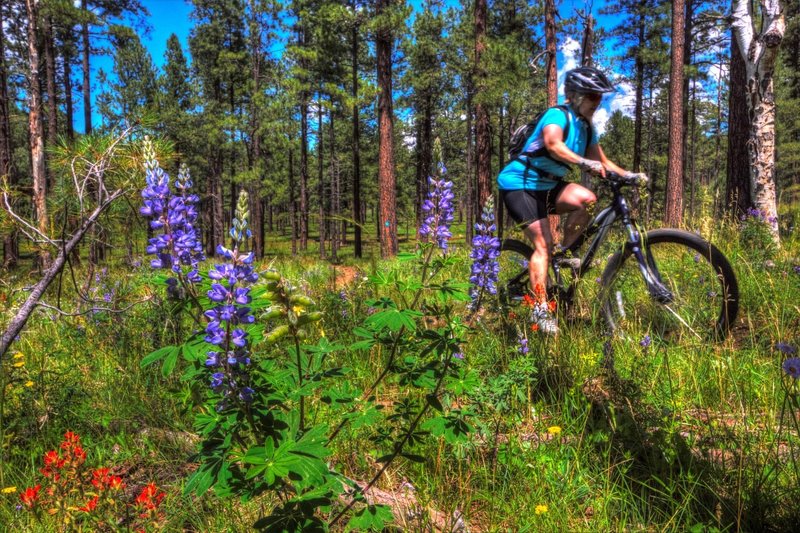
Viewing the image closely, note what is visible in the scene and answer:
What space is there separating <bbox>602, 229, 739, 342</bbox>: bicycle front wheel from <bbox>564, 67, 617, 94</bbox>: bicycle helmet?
1.08 metres

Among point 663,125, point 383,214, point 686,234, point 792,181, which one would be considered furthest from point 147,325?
point 792,181

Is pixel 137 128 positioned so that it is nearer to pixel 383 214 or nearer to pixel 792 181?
pixel 383 214

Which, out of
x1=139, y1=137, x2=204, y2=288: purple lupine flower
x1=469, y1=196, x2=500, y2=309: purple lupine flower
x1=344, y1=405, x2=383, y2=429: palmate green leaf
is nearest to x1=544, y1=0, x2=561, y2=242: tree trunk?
x1=469, y1=196, x2=500, y2=309: purple lupine flower

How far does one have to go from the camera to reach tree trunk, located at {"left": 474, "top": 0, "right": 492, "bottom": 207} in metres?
12.6

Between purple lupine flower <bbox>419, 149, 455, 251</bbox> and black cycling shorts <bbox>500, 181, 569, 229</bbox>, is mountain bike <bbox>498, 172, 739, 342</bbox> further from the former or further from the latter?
purple lupine flower <bbox>419, 149, 455, 251</bbox>

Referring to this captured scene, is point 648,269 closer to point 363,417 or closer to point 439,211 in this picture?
Answer: point 439,211

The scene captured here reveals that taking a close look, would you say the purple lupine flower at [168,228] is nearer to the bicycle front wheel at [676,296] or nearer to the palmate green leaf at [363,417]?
the palmate green leaf at [363,417]

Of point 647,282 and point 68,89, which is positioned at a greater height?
point 68,89

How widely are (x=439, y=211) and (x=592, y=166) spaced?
1639 millimetres

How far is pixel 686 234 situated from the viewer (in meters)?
2.91

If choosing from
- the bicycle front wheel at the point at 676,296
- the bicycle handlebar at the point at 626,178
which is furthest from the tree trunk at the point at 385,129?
the bicycle handlebar at the point at 626,178

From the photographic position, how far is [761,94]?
4.81 m

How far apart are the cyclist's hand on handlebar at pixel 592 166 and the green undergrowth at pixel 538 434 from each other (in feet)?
3.49

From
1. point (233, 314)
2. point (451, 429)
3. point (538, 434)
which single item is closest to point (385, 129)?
point (538, 434)
